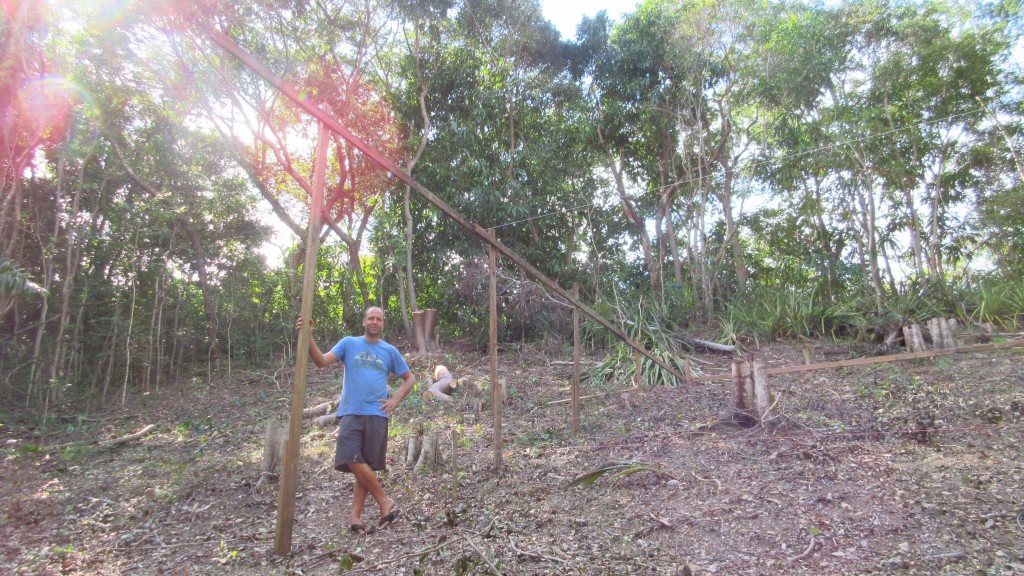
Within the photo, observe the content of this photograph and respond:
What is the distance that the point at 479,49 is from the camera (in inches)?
461

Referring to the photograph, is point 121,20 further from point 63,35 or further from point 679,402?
point 679,402

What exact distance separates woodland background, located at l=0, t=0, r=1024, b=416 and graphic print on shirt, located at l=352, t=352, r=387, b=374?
6.33m

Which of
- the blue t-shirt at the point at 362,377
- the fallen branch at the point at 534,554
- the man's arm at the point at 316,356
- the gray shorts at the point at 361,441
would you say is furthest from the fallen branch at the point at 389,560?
the man's arm at the point at 316,356

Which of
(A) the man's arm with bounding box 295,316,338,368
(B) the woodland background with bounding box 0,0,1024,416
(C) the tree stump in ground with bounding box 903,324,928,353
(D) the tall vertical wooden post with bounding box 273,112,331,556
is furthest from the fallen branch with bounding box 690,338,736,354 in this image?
(D) the tall vertical wooden post with bounding box 273,112,331,556

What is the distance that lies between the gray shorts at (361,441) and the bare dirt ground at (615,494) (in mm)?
443

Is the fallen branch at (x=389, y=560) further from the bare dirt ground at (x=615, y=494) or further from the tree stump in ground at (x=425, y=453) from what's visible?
the tree stump in ground at (x=425, y=453)

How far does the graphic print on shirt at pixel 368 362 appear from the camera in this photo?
11.3ft

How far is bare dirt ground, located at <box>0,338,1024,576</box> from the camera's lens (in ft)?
9.12

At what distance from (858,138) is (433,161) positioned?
309 inches

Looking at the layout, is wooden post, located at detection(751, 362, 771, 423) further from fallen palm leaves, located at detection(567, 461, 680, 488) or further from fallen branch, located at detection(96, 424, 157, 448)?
fallen branch, located at detection(96, 424, 157, 448)

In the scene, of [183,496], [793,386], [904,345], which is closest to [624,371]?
[793,386]

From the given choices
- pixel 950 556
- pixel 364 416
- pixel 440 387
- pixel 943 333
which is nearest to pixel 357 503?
pixel 364 416

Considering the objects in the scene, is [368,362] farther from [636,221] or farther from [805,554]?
Answer: [636,221]

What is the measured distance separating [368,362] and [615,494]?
1.84m
